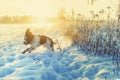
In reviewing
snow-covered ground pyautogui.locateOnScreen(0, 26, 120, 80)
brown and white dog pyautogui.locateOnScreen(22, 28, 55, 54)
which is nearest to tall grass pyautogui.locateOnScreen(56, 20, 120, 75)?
snow-covered ground pyautogui.locateOnScreen(0, 26, 120, 80)

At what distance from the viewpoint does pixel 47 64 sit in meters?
4.55

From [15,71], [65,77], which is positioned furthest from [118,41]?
[15,71]

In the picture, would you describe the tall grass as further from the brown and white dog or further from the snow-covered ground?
the brown and white dog

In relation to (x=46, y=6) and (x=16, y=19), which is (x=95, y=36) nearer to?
(x=46, y=6)

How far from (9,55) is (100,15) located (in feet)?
3.00

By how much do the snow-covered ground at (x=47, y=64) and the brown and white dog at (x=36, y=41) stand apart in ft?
0.15

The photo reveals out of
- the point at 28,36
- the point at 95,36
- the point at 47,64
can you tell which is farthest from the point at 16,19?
the point at 95,36

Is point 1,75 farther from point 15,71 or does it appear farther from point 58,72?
point 58,72

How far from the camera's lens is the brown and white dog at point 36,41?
→ 15.1ft

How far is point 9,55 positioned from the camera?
15.3 ft

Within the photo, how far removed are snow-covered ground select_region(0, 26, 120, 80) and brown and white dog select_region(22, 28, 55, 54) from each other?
0.05 meters

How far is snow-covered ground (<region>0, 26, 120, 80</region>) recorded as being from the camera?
4.43m

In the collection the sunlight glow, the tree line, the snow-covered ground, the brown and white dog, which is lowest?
the snow-covered ground

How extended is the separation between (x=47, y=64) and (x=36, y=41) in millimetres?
238
